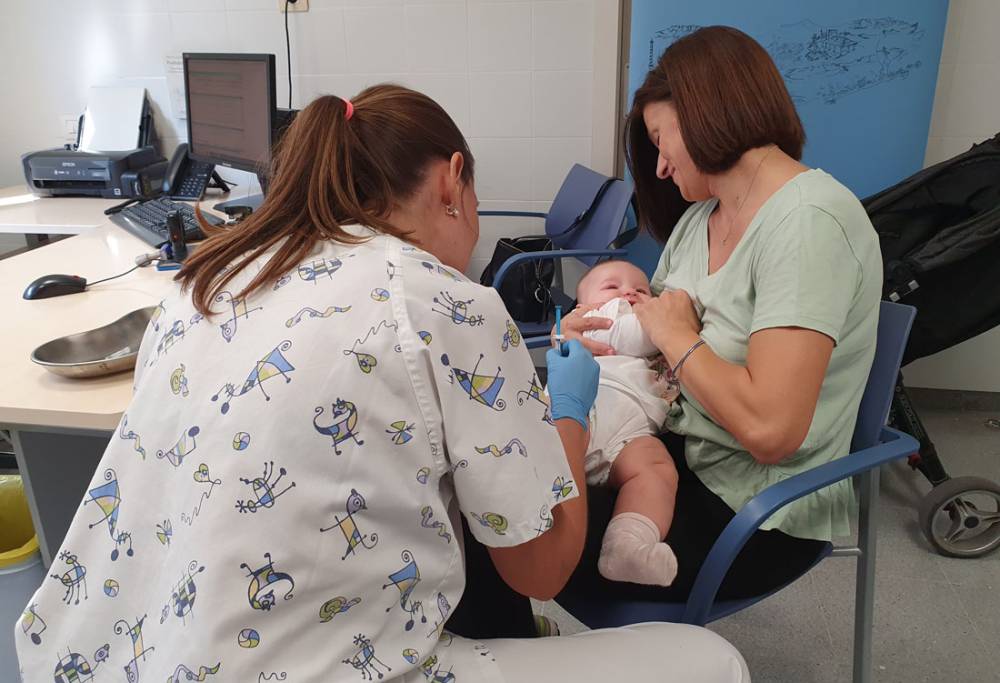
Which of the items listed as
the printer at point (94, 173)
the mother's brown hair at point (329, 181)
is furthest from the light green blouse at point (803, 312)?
the printer at point (94, 173)

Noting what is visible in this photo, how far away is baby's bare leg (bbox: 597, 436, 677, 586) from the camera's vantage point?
1162 mm

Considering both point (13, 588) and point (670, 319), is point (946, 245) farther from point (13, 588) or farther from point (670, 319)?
point (13, 588)

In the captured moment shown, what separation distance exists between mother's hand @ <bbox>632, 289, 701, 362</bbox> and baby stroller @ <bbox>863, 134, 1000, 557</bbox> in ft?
3.27

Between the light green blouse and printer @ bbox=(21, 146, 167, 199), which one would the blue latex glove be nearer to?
the light green blouse

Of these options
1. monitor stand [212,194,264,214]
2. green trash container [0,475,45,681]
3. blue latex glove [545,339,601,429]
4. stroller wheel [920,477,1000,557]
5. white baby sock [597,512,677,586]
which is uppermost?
blue latex glove [545,339,601,429]

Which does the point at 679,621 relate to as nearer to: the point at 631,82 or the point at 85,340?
the point at 85,340

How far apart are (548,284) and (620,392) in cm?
114

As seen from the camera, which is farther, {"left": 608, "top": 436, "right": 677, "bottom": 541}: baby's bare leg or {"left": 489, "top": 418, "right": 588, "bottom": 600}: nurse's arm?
{"left": 608, "top": 436, "right": 677, "bottom": 541}: baby's bare leg

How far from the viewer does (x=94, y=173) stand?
283 centimetres

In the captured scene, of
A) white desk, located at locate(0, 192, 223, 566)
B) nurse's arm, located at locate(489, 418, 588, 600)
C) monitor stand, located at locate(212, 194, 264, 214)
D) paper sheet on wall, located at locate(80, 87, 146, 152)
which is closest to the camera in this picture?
nurse's arm, located at locate(489, 418, 588, 600)

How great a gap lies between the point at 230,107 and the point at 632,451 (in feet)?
5.89

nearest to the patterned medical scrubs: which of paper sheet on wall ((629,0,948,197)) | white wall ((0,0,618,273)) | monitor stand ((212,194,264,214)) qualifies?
monitor stand ((212,194,264,214))

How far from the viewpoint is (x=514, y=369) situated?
0.86 metres

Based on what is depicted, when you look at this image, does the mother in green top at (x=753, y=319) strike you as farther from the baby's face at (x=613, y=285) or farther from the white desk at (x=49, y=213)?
the white desk at (x=49, y=213)
